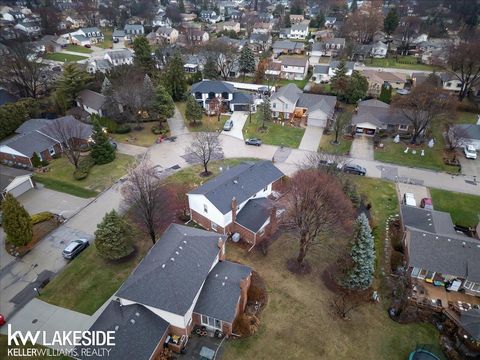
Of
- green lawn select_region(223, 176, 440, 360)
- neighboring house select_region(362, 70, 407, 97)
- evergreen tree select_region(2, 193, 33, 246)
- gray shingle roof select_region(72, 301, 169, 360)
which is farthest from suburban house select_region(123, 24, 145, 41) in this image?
gray shingle roof select_region(72, 301, 169, 360)

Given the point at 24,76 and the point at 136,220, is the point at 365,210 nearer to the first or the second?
the point at 136,220

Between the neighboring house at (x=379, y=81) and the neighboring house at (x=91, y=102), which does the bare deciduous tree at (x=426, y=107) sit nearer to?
the neighboring house at (x=379, y=81)

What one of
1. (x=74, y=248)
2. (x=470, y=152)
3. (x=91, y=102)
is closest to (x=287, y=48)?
(x=91, y=102)

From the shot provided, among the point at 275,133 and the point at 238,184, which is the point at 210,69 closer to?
the point at 275,133

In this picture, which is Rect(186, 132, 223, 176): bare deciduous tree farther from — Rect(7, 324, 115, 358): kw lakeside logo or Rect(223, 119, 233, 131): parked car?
Rect(7, 324, 115, 358): kw lakeside logo

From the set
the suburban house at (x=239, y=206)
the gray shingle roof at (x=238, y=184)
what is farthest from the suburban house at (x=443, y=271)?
the gray shingle roof at (x=238, y=184)

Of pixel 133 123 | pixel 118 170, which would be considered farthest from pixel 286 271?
pixel 133 123
